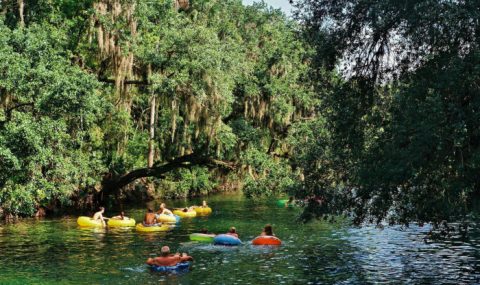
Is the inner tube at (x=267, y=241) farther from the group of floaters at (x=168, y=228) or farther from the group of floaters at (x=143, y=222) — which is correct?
the group of floaters at (x=143, y=222)

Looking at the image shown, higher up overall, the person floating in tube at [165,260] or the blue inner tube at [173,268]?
the person floating in tube at [165,260]

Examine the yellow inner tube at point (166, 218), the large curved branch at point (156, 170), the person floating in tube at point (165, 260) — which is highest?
the large curved branch at point (156, 170)

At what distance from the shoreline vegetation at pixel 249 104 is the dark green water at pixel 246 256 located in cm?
174

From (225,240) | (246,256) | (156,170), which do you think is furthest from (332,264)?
(156,170)

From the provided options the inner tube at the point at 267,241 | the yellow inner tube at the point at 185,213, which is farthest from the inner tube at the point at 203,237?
the yellow inner tube at the point at 185,213

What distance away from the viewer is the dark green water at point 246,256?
1717 centimetres

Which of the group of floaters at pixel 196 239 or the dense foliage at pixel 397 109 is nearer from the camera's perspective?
the dense foliage at pixel 397 109

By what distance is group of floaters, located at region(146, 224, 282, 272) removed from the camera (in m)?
18.2

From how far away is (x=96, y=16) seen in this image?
31859mm

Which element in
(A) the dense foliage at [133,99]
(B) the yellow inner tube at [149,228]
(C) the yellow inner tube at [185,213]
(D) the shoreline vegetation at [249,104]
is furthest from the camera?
(C) the yellow inner tube at [185,213]

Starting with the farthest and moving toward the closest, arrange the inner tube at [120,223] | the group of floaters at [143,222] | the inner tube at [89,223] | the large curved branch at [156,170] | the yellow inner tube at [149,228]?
the large curved branch at [156,170] < the inner tube at [120,223] < the inner tube at [89,223] < the group of floaters at [143,222] < the yellow inner tube at [149,228]

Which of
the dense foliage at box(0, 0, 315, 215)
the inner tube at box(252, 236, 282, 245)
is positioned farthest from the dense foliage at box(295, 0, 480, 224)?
the inner tube at box(252, 236, 282, 245)

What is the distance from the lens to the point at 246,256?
21172 mm

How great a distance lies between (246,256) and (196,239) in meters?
3.73
